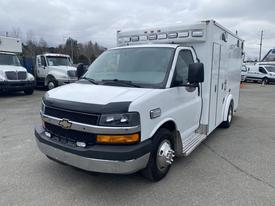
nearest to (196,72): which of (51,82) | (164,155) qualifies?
(164,155)

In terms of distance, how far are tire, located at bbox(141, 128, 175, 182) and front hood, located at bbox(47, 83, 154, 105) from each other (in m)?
0.69

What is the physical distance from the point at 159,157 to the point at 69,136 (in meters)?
1.33

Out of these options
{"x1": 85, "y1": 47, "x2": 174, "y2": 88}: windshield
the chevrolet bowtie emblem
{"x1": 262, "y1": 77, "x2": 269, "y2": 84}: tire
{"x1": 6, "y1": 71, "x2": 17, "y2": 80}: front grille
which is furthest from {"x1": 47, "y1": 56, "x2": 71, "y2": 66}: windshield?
{"x1": 262, "y1": 77, "x2": 269, "y2": 84}: tire

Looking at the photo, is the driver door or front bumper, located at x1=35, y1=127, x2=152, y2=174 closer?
front bumper, located at x1=35, y1=127, x2=152, y2=174

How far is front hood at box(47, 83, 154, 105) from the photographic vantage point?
3.27 m

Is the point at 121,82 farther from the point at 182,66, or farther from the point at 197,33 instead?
the point at 197,33

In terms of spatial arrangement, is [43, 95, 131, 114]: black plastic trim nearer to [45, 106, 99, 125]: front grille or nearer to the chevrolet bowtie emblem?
[45, 106, 99, 125]: front grille

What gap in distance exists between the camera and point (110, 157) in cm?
312

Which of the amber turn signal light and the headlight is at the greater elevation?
the headlight

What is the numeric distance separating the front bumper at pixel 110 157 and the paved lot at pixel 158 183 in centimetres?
50

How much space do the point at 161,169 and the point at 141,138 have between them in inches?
34.3

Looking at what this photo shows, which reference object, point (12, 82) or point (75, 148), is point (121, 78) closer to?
point (75, 148)

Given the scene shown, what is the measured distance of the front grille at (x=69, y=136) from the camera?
3297mm

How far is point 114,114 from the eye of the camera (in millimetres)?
3105
